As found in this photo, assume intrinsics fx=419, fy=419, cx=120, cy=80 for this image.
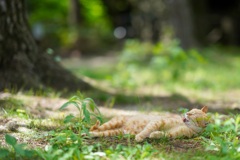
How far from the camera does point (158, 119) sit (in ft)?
10.6

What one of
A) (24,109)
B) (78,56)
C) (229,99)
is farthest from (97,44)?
(24,109)

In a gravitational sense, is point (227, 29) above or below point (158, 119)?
above

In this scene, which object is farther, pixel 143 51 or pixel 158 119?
pixel 143 51

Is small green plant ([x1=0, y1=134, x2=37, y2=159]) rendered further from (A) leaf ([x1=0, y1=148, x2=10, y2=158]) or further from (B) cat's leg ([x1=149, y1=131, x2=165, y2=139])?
(B) cat's leg ([x1=149, y1=131, x2=165, y2=139])

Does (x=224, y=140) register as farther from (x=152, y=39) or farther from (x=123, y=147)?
(x=152, y=39)

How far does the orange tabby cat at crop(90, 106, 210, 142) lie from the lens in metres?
3.14

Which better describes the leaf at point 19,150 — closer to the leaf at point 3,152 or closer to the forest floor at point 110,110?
the leaf at point 3,152

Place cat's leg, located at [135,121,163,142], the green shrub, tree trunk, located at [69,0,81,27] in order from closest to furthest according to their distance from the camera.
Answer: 1. cat's leg, located at [135,121,163,142]
2. the green shrub
3. tree trunk, located at [69,0,81,27]

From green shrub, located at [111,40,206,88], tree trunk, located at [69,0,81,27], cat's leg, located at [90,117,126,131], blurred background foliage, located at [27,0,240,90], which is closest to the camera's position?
cat's leg, located at [90,117,126,131]

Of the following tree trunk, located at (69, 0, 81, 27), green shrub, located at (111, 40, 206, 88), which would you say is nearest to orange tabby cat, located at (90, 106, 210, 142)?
green shrub, located at (111, 40, 206, 88)

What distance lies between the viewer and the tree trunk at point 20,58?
4.64 m

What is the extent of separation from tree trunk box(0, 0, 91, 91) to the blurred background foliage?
0.33 metres

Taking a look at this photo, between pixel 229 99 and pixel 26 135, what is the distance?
10.1 ft

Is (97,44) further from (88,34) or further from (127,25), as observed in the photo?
(127,25)
